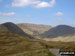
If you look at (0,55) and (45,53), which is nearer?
(45,53)

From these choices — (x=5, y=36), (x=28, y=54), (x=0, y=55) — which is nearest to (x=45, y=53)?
(x=28, y=54)

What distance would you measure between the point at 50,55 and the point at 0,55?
76.1 ft

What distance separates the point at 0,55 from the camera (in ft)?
184

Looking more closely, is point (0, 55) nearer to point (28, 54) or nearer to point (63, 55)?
point (28, 54)

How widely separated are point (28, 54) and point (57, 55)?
928cm

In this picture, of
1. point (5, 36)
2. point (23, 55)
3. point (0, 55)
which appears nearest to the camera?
point (23, 55)

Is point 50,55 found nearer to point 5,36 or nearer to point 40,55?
point 40,55

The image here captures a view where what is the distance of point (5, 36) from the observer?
386ft

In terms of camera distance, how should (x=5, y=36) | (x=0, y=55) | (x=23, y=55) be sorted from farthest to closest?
(x=5, y=36) → (x=0, y=55) → (x=23, y=55)

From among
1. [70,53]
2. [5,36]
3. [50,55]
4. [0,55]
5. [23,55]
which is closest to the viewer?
[70,53]

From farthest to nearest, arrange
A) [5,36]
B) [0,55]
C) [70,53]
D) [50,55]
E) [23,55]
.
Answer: [5,36] → [0,55] → [23,55] → [50,55] → [70,53]

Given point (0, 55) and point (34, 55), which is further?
point (0, 55)

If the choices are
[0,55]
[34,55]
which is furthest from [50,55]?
[0,55]

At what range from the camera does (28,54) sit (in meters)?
44.7
